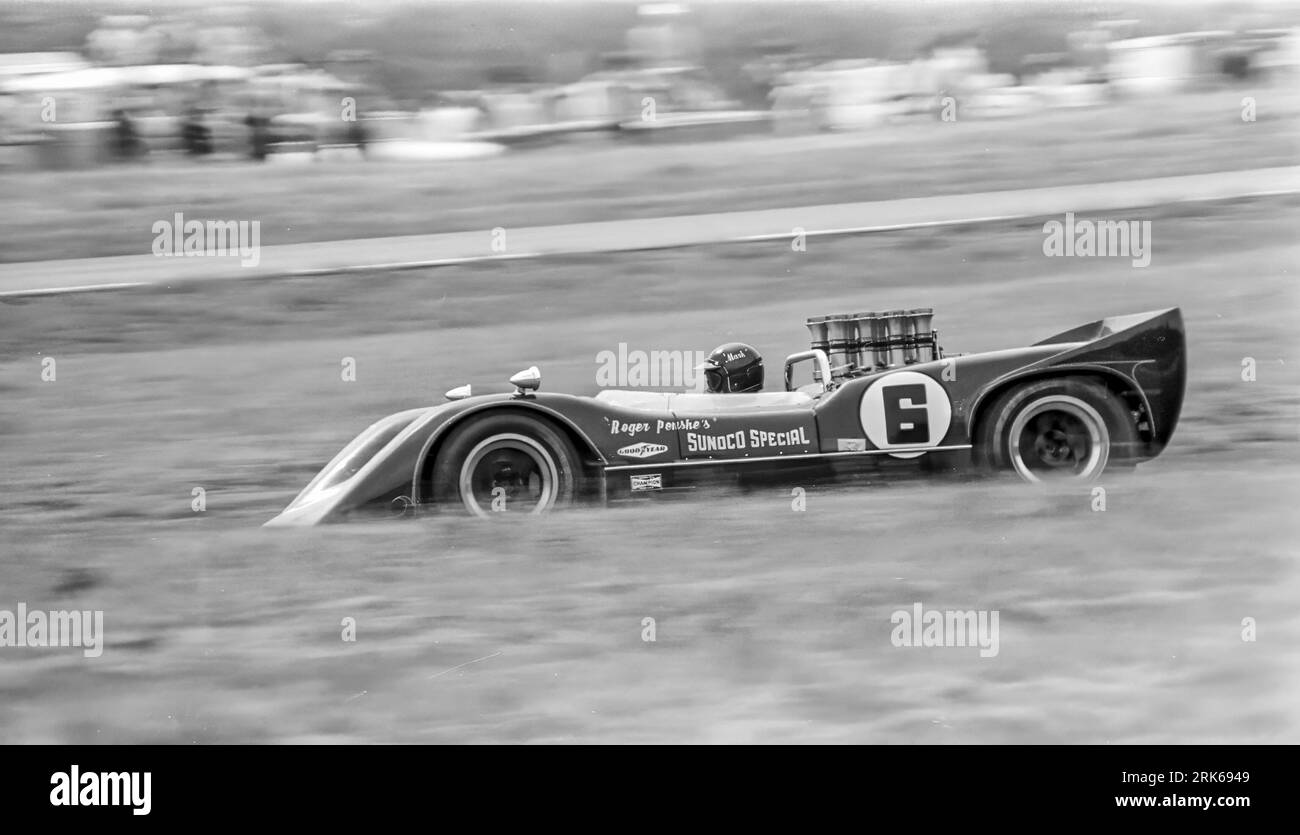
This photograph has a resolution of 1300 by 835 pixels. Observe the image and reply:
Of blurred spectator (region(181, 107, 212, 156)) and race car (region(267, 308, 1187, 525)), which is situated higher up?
blurred spectator (region(181, 107, 212, 156))

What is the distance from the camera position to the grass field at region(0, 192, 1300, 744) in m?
4.99

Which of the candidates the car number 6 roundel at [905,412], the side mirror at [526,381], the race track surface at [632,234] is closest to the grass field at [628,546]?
Answer: the race track surface at [632,234]

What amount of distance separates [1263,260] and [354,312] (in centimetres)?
354

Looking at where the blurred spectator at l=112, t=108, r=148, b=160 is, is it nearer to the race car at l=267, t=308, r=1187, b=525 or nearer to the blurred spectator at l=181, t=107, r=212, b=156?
the blurred spectator at l=181, t=107, r=212, b=156

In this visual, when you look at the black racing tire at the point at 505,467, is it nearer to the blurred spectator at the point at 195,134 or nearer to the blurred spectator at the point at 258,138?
the blurred spectator at the point at 258,138

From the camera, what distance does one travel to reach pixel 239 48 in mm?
5809

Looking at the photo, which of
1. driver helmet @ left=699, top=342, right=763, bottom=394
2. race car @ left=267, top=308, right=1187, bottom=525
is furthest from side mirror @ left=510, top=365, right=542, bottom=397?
driver helmet @ left=699, top=342, right=763, bottom=394

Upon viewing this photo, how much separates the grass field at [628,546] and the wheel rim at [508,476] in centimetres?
8

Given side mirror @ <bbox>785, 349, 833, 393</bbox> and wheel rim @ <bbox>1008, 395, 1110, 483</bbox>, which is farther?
side mirror @ <bbox>785, 349, 833, 393</bbox>

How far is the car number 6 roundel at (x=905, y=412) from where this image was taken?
5.15 m

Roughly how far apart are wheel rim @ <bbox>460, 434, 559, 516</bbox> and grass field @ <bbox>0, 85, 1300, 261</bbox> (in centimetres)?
115
